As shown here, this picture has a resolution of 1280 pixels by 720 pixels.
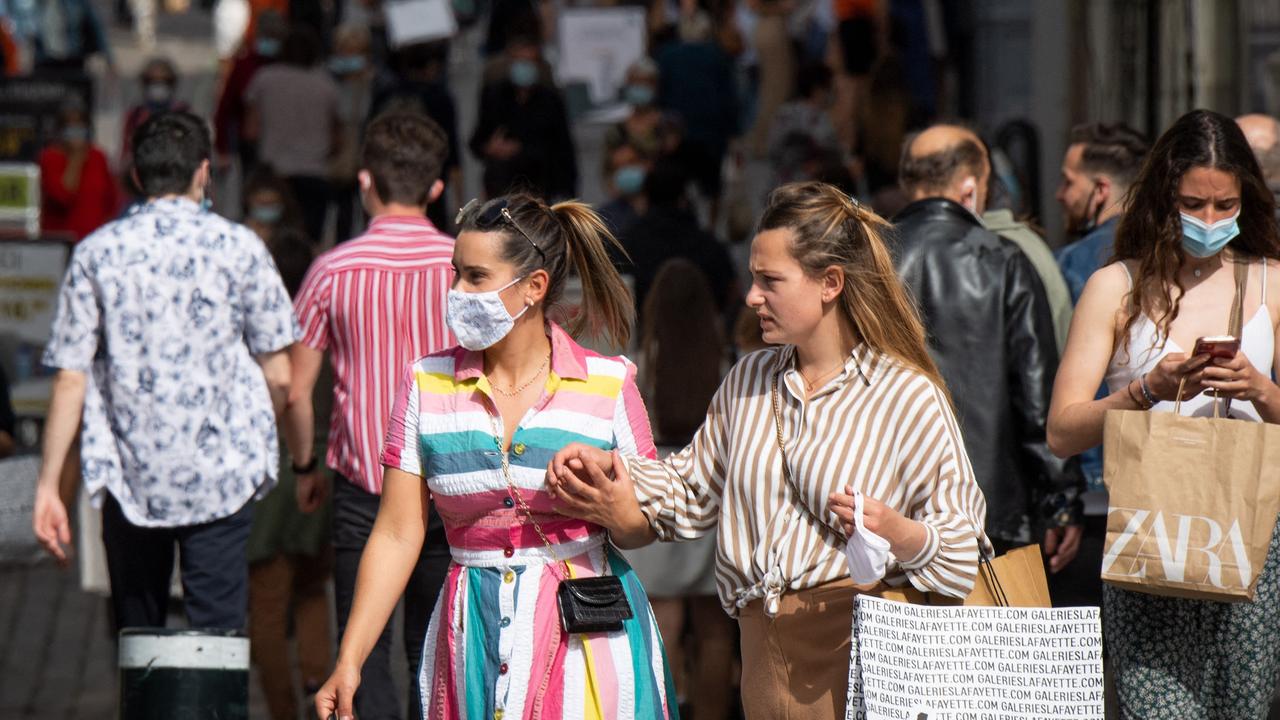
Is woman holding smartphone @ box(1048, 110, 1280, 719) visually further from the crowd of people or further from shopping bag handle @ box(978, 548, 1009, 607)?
shopping bag handle @ box(978, 548, 1009, 607)

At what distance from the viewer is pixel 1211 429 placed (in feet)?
13.3

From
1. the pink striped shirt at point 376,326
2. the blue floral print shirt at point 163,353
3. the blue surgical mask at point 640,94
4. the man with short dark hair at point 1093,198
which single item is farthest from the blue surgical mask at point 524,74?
the blue floral print shirt at point 163,353

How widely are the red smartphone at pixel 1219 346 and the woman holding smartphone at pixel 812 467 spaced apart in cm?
61

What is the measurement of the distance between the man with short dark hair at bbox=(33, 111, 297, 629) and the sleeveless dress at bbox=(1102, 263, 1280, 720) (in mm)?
2669

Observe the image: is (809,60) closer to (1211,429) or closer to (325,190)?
(325,190)

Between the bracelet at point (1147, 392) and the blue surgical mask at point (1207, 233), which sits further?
the blue surgical mask at point (1207, 233)

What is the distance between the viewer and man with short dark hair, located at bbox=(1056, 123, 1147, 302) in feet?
21.1

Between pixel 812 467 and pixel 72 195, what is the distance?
10.9 m

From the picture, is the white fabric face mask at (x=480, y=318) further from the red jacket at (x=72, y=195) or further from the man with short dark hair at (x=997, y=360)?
the red jacket at (x=72, y=195)

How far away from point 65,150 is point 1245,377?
1113 cm

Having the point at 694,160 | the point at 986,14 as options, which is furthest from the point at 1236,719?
the point at 986,14

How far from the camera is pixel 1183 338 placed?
14.6 feet

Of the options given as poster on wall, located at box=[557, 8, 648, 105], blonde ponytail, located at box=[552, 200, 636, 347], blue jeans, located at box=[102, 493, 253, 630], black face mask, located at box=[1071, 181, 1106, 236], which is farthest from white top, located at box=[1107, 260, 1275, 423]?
poster on wall, located at box=[557, 8, 648, 105]

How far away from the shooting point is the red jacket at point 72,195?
13.7 m
